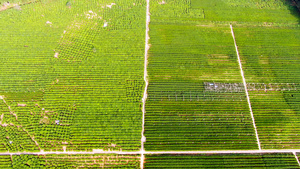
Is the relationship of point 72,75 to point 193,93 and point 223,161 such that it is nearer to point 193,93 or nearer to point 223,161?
point 193,93

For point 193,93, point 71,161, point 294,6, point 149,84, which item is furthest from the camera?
point 294,6

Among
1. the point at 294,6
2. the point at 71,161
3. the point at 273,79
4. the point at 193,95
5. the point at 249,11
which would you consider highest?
the point at 249,11

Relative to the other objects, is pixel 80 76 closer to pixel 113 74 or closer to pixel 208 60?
pixel 113 74

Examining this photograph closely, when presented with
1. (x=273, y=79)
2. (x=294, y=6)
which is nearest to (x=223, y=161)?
(x=273, y=79)

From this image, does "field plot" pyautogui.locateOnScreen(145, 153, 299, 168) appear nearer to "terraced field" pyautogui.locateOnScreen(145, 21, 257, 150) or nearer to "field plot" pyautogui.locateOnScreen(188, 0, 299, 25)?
"terraced field" pyautogui.locateOnScreen(145, 21, 257, 150)

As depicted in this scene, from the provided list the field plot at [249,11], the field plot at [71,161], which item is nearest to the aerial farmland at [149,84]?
the field plot at [71,161]

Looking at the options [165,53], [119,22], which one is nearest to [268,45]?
[165,53]

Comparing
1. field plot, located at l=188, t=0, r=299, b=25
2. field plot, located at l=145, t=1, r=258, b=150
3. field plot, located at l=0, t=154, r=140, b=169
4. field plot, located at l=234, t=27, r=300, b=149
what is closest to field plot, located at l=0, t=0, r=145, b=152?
field plot, located at l=0, t=154, r=140, b=169

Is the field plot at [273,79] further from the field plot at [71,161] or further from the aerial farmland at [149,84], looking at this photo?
the field plot at [71,161]
